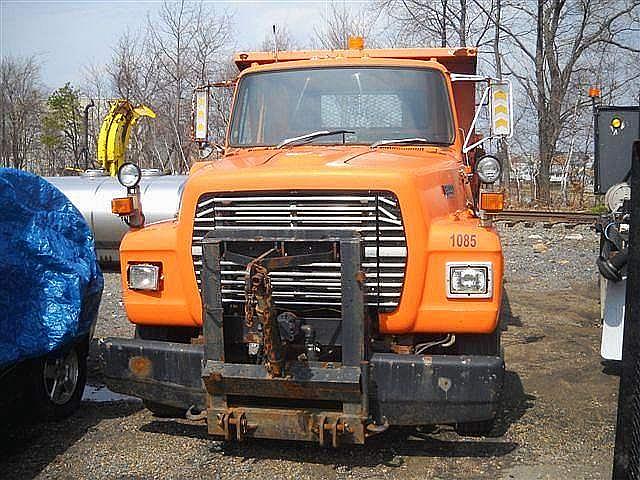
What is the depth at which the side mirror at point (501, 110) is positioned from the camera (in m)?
6.04

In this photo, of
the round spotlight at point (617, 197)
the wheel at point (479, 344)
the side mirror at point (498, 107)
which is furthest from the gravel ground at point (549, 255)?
the wheel at point (479, 344)

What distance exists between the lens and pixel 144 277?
15.8 feet

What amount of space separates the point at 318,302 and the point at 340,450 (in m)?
1.14

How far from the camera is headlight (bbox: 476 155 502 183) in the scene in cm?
527

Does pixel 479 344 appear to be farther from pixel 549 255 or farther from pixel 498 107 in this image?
pixel 549 255

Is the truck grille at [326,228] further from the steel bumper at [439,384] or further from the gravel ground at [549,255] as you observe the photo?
the gravel ground at [549,255]

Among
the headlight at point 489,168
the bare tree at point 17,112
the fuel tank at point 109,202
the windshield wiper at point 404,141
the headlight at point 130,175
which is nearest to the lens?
the headlight at point 489,168

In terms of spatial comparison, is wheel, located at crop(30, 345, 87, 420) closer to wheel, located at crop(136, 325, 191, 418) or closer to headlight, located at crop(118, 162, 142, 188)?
wheel, located at crop(136, 325, 191, 418)

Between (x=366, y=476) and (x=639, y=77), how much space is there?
90.5 feet

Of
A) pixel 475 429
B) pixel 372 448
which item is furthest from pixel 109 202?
pixel 475 429

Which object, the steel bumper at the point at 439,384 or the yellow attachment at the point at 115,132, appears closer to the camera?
the steel bumper at the point at 439,384

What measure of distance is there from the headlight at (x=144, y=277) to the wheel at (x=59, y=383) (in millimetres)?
1057

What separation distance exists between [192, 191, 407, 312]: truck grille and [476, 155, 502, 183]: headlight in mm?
1194

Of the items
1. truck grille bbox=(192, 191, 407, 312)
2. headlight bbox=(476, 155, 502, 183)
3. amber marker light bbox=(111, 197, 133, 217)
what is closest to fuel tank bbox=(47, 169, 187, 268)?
amber marker light bbox=(111, 197, 133, 217)
